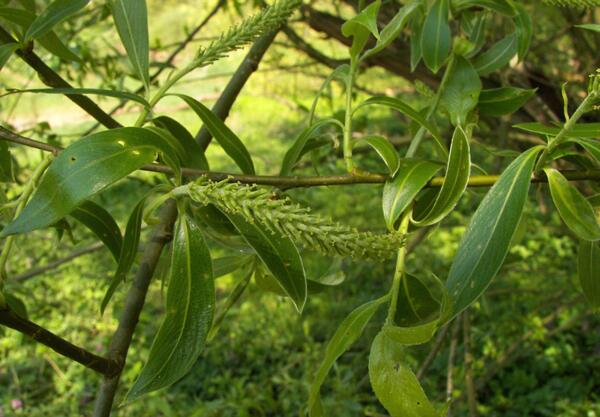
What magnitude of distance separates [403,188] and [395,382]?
16 cm

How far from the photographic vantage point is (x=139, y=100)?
0.58 metres

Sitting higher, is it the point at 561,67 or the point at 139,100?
the point at 139,100

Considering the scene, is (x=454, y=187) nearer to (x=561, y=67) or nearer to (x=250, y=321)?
(x=561, y=67)

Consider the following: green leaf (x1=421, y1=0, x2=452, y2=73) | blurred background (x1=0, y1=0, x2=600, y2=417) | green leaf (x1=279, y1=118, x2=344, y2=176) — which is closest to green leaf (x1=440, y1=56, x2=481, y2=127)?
green leaf (x1=421, y1=0, x2=452, y2=73)

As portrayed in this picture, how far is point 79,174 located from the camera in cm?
45

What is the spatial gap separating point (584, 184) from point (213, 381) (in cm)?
154

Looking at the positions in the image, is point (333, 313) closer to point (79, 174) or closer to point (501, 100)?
point (501, 100)

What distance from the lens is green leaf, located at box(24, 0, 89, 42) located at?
1.92 feet

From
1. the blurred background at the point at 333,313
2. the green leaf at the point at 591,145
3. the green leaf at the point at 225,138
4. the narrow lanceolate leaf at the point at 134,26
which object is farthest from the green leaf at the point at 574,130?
the blurred background at the point at 333,313

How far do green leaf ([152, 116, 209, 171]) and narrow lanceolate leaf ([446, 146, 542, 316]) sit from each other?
270mm

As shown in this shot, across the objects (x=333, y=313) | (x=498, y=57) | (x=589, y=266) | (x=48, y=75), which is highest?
(x=48, y=75)

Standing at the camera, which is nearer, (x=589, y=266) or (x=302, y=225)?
(x=302, y=225)

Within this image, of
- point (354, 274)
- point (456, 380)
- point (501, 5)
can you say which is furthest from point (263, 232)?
point (354, 274)

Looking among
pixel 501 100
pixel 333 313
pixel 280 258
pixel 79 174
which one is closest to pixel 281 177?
pixel 280 258
